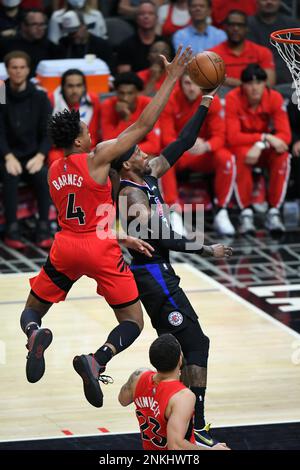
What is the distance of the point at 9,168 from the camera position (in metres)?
12.4

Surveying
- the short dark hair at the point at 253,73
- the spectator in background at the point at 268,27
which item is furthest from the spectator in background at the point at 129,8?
the short dark hair at the point at 253,73

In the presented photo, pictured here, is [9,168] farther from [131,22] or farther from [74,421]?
[74,421]

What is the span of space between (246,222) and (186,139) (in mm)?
5198

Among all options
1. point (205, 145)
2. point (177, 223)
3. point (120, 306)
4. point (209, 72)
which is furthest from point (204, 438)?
point (205, 145)

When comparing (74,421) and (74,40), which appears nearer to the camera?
(74,421)

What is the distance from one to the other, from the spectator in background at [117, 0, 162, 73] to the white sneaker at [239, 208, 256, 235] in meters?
2.32

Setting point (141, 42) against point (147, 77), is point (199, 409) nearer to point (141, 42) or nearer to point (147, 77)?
point (147, 77)

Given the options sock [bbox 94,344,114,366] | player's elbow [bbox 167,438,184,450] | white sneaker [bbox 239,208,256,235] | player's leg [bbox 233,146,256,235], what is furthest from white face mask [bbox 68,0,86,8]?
player's elbow [bbox 167,438,184,450]

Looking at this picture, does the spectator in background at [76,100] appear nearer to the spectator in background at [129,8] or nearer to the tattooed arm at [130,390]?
the spectator in background at [129,8]

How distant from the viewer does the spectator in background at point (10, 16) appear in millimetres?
14188

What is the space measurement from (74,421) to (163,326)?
0.95 meters

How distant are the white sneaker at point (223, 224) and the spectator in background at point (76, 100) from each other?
1584 mm

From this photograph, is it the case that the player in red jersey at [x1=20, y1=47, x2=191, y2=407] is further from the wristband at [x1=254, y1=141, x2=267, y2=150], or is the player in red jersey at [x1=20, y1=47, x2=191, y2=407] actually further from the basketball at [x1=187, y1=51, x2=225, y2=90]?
the wristband at [x1=254, y1=141, x2=267, y2=150]
